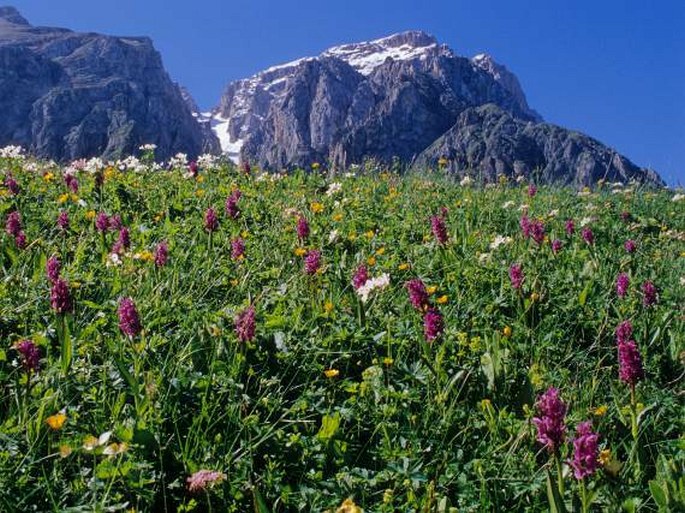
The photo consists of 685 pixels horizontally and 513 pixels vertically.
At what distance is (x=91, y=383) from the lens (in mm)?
2760

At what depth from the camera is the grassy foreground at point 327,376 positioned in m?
2.32

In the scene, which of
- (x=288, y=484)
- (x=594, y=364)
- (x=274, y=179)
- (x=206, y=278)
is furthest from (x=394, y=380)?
(x=274, y=179)

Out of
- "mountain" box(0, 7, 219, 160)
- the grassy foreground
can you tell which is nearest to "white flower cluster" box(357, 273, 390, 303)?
the grassy foreground

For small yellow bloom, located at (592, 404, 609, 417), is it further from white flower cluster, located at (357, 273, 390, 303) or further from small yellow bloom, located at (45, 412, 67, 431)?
small yellow bloom, located at (45, 412, 67, 431)

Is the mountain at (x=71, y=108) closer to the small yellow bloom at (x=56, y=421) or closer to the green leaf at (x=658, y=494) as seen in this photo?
the small yellow bloom at (x=56, y=421)

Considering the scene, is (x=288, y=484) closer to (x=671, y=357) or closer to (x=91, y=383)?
(x=91, y=383)

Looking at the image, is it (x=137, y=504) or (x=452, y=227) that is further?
(x=452, y=227)

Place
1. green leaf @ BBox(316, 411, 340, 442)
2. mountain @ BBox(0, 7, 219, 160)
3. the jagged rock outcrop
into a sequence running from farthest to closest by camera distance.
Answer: mountain @ BBox(0, 7, 219, 160) < the jagged rock outcrop < green leaf @ BBox(316, 411, 340, 442)

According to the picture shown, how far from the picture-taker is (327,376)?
3.18 m

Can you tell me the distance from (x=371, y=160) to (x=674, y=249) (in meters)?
5.74

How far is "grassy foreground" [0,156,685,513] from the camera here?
2.32 m

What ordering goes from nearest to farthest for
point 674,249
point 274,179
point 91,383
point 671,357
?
point 91,383
point 671,357
point 674,249
point 274,179

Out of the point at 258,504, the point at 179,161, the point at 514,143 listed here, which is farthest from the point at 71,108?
the point at 258,504

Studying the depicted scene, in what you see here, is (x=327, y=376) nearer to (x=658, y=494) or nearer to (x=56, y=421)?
(x=56, y=421)
